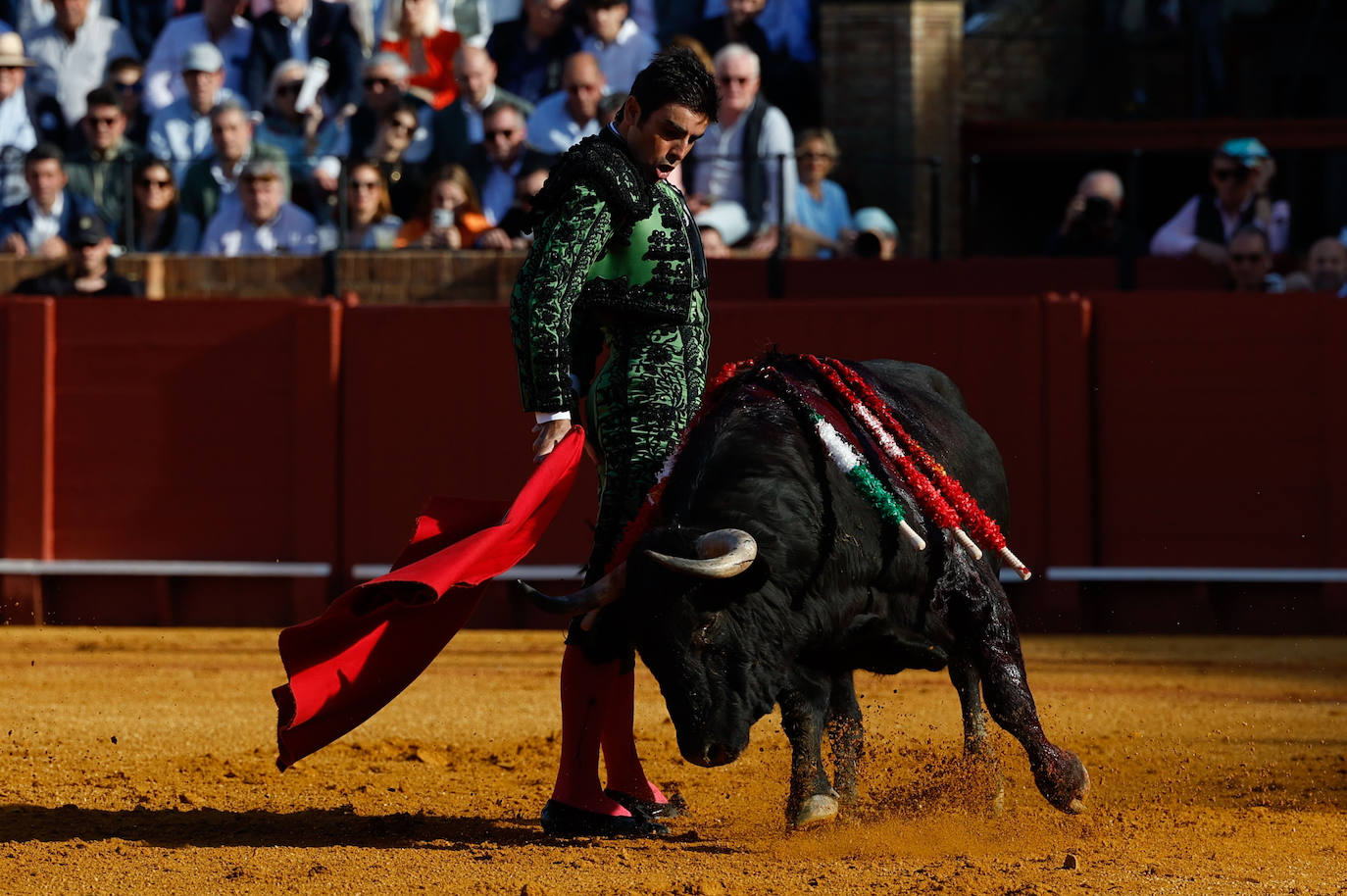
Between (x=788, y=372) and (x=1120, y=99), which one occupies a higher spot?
(x=1120, y=99)

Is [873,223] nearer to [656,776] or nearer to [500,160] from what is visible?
[500,160]

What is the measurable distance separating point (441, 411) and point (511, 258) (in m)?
0.84

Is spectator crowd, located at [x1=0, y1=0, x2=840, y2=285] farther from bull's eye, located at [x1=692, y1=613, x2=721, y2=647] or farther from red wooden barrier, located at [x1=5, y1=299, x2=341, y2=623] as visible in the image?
bull's eye, located at [x1=692, y1=613, x2=721, y2=647]

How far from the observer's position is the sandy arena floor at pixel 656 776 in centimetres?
354

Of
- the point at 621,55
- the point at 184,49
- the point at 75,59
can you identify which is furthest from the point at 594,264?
the point at 75,59

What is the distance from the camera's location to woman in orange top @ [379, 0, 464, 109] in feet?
30.4

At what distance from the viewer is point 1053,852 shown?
3.70 m

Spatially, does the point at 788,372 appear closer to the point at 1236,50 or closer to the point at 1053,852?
the point at 1053,852

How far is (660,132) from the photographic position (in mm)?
3789

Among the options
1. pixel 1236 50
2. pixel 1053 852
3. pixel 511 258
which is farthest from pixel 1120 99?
pixel 1053 852

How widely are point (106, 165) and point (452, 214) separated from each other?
1.50 metres

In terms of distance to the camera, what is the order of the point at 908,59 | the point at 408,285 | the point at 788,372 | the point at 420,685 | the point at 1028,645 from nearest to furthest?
the point at 788,372 → the point at 420,685 → the point at 1028,645 → the point at 408,285 → the point at 908,59

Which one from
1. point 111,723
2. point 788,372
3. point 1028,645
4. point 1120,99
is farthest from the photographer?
point 1120,99

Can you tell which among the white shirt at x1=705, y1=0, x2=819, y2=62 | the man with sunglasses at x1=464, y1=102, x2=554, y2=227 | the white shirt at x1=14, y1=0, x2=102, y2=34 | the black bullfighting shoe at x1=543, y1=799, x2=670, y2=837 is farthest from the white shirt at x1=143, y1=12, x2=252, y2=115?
the black bullfighting shoe at x1=543, y1=799, x2=670, y2=837
